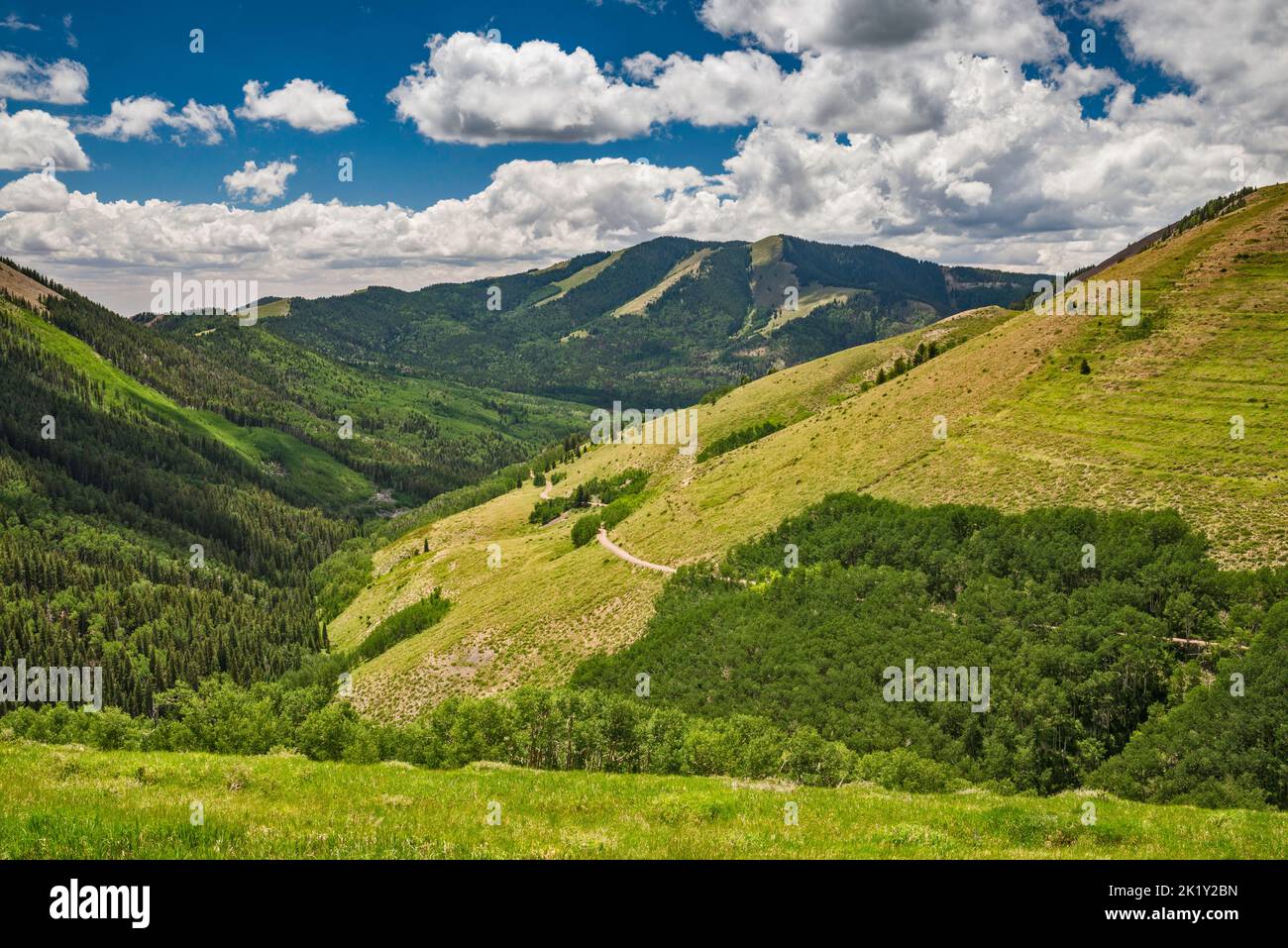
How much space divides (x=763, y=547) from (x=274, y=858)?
91.8m

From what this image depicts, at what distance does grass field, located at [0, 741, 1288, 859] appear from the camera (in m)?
15.1

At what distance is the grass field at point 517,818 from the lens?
15.1 meters

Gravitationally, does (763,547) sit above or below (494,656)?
above

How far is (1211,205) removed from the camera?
17900 cm

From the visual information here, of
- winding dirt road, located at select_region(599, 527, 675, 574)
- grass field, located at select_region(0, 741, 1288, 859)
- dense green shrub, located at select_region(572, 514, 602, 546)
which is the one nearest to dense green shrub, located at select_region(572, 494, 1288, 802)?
winding dirt road, located at select_region(599, 527, 675, 574)

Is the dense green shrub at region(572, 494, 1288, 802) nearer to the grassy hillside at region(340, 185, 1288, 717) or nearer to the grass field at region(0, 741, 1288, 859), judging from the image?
the grassy hillside at region(340, 185, 1288, 717)

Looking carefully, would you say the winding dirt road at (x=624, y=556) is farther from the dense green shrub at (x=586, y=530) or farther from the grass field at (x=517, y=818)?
the grass field at (x=517, y=818)

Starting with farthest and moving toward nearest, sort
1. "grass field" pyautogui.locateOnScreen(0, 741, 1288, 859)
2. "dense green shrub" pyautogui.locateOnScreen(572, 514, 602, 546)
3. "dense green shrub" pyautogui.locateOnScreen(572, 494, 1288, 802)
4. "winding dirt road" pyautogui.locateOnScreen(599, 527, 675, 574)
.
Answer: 1. "dense green shrub" pyautogui.locateOnScreen(572, 514, 602, 546)
2. "winding dirt road" pyautogui.locateOnScreen(599, 527, 675, 574)
3. "dense green shrub" pyautogui.locateOnScreen(572, 494, 1288, 802)
4. "grass field" pyautogui.locateOnScreen(0, 741, 1288, 859)

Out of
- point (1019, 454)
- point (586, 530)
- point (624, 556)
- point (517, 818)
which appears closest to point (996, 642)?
point (1019, 454)

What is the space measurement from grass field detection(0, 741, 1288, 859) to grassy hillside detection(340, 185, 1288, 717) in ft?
182

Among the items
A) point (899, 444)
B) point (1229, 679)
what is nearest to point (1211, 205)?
point (899, 444)

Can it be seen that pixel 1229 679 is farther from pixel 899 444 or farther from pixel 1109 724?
pixel 899 444

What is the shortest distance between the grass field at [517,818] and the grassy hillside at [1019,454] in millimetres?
55388

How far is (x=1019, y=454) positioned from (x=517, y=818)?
91667 mm
